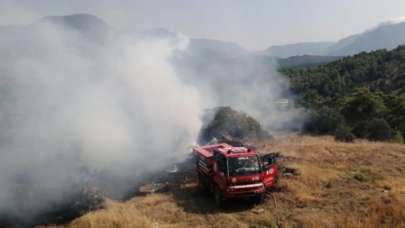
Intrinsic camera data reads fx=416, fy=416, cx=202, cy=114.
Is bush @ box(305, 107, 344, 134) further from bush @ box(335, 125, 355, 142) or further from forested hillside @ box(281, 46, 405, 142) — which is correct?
bush @ box(335, 125, 355, 142)

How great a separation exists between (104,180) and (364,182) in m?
12.4

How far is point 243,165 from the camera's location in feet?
49.8

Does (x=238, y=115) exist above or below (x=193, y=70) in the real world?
below

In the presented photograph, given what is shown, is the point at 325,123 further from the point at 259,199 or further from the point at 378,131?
the point at 259,199

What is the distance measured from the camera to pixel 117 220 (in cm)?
1272

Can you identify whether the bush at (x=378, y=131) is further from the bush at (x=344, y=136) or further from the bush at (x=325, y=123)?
the bush at (x=325, y=123)

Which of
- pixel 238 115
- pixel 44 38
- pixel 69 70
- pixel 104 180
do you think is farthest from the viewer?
pixel 238 115

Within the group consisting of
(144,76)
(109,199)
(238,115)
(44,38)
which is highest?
(44,38)

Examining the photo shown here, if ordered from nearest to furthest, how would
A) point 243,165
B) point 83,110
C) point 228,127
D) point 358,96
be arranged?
1. point 243,165
2. point 83,110
3. point 228,127
4. point 358,96

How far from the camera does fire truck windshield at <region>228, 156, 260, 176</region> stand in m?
15.0

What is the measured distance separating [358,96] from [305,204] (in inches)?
1566

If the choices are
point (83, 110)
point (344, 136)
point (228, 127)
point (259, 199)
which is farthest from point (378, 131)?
point (83, 110)

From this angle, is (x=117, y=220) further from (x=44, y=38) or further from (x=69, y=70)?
(x=44, y=38)

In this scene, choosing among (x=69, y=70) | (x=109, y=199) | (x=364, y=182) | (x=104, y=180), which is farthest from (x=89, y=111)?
(x=364, y=182)
